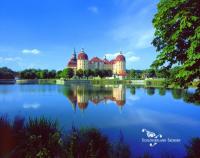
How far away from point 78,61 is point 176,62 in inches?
5926

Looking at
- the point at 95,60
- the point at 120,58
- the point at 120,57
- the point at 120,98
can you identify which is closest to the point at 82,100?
the point at 120,98

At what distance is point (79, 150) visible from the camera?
7.04m

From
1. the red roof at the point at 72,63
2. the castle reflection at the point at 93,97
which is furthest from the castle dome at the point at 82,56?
the castle reflection at the point at 93,97

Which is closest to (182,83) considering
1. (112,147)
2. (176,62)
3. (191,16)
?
(176,62)

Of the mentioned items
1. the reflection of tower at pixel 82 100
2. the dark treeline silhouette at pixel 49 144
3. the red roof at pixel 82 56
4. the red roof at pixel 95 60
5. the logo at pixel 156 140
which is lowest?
the logo at pixel 156 140

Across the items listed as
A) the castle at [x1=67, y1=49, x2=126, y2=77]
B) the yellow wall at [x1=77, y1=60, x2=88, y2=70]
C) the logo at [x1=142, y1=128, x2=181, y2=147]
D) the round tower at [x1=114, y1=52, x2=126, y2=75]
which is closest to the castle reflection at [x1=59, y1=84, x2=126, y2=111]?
the logo at [x1=142, y1=128, x2=181, y2=147]

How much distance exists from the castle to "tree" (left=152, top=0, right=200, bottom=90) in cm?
14732

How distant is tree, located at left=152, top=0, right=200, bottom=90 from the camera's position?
8.67 metres

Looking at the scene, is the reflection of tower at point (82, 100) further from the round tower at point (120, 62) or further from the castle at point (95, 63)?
the round tower at point (120, 62)

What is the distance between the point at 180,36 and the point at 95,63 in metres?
157

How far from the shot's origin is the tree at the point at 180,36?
28.4 ft

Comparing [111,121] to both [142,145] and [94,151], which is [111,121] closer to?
[142,145]

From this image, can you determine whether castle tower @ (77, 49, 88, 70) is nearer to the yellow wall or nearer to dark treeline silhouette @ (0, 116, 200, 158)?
the yellow wall

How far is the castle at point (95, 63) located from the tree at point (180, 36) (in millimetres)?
147324
